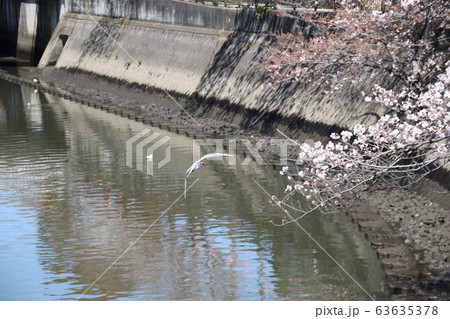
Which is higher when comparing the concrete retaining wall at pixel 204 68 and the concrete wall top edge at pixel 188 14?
the concrete wall top edge at pixel 188 14

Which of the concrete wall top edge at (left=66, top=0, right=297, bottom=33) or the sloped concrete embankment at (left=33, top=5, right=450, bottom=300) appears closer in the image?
the sloped concrete embankment at (left=33, top=5, right=450, bottom=300)

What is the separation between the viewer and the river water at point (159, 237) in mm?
13812

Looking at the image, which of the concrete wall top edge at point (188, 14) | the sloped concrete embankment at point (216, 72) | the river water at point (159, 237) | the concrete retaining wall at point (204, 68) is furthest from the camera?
the concrete wall top edge at point (188, 14)

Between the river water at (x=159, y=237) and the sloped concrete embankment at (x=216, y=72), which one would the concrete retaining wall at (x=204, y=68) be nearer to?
the sloped concrete embankment at (x=216, y=72)

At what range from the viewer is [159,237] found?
1647 cm

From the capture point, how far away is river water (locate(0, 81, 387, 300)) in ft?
45.3

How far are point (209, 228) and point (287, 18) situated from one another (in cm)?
1364

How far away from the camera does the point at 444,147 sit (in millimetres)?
12258

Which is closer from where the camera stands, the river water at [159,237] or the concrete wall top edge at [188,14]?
the river water at [159,237]

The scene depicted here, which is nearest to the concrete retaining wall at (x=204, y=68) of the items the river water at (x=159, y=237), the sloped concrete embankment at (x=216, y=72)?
the sloped concrete embankment at (x=216, y=72)

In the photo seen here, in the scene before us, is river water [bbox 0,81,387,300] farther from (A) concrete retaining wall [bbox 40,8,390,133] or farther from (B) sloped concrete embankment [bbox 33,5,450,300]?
(A) concrete retaining wall [bbox 40,8,390,133]

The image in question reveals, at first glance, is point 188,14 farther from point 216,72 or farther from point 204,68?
point 216,72

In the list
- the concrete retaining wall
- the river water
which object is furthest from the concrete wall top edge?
the river water

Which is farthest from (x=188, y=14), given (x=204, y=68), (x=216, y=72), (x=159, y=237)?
(x=159, y=237)
